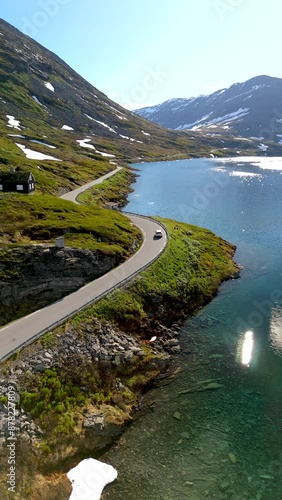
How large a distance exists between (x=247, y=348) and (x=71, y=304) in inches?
748

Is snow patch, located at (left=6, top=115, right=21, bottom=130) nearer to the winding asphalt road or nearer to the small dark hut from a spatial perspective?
the small dark hut

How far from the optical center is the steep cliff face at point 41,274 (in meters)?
37.2

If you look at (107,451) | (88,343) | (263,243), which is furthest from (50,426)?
(263,243)

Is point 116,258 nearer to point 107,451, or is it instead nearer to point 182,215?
point 107,451

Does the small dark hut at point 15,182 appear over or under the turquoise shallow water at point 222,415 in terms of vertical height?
over

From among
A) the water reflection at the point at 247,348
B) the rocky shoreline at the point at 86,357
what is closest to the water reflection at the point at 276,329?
the water reflection at the point at 247,348

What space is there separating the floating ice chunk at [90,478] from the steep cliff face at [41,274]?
16741 millimetres

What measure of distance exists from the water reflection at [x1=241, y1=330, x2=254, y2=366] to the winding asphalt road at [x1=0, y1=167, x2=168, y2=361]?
49.3ft

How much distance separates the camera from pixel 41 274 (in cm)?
4034

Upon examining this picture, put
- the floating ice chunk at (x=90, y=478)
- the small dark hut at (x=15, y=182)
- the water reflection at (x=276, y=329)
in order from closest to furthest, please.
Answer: the floating ice chunk at (x=90, y=478) → the water reflection at (x=276, y=329) → the small dark hut at (x=15, y=182)

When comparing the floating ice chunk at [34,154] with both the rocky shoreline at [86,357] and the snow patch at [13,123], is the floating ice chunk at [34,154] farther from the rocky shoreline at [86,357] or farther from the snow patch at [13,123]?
the rocky shoreline at [86,357]

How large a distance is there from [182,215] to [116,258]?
47381 millimetres

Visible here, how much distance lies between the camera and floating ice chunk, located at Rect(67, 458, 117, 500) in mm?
21188

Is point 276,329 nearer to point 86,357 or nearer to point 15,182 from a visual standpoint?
point 86,357
